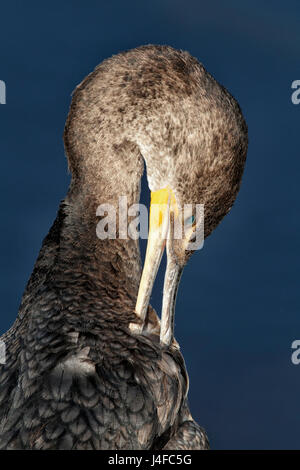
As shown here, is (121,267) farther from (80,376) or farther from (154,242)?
(80,376)

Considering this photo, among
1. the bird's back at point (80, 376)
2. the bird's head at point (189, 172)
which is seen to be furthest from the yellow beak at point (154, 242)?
the bird's back at point (80, 376)

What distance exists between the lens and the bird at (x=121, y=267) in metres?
2.75

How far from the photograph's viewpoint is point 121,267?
11.1 feet

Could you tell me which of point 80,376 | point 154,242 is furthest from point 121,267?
point 80,376

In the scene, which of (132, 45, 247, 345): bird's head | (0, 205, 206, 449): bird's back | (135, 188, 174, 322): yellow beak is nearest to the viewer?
(0, 205, 206, 449): bird's back

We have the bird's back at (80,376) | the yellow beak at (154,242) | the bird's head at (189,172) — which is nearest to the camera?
the bird's back at (80,376)

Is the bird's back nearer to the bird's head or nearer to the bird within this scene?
the bird

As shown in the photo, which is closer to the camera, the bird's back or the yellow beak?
the bird's back

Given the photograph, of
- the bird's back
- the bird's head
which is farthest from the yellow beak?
the bird's back

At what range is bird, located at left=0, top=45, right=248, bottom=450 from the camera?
108 inches

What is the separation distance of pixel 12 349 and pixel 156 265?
0.80 m

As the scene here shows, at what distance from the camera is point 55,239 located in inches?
133

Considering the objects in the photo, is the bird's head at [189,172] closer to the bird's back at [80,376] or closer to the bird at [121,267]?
the bird at [121,267]

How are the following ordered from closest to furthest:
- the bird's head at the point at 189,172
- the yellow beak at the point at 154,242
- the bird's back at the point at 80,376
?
the bird's back at the point at 80,376 → the bird's head at the point at 189,172 → the yellow beak at the point at 154,242
